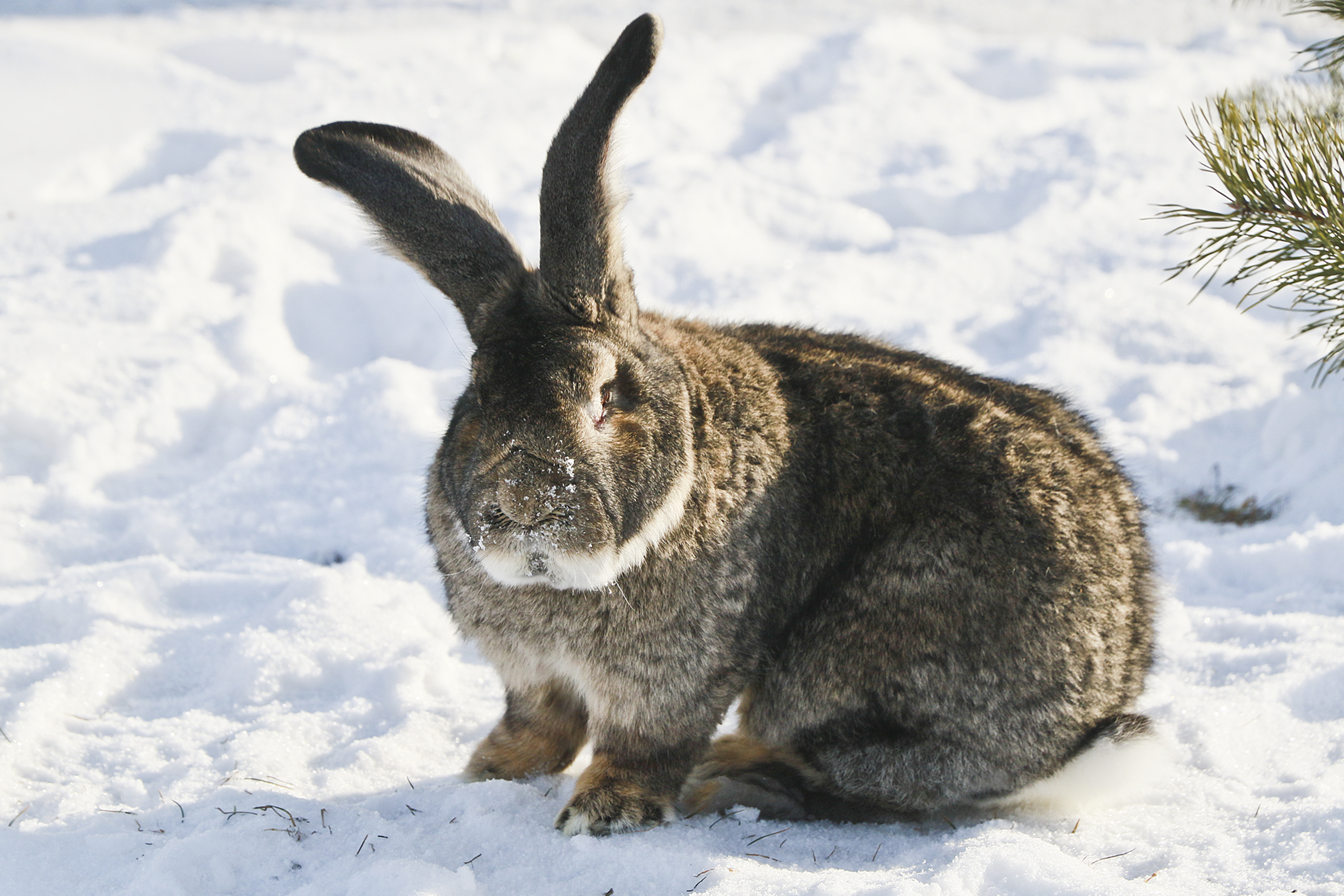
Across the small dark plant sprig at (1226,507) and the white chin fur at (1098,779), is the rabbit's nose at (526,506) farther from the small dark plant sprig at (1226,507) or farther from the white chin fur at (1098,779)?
A: the small dark plant sprig at (1226,507)

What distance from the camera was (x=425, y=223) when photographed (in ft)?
11.2

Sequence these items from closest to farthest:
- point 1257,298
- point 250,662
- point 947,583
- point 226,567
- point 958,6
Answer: point 947,583
point 250,662
point 226,567
point 1257,298
point 958,6

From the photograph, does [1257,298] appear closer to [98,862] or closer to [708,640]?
[708,640]

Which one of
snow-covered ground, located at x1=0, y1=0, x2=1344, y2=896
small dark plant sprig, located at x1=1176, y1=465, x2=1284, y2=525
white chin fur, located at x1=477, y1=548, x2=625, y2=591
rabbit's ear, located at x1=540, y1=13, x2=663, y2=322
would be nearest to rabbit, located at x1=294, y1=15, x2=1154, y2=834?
rabbit's ear, located at x1=540, y1=13, x2=663, y2=322

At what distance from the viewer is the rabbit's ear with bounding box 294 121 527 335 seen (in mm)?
3404

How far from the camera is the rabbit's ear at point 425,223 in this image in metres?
3.40

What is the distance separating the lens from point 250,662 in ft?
13.8

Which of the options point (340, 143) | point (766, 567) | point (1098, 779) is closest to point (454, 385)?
point (340, 143)

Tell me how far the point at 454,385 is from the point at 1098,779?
405cm

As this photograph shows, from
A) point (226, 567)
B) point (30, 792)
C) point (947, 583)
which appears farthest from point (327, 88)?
point (947, 583)

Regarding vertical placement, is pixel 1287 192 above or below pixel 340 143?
above

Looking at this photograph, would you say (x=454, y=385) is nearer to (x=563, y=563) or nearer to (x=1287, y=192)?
(x=563, y=563)

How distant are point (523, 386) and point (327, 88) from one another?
6.90 meters

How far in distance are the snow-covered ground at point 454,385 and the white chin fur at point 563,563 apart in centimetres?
76
